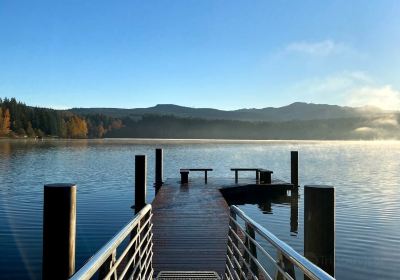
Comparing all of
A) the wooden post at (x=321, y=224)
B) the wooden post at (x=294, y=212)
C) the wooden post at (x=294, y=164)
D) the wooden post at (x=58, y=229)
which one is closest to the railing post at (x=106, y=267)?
the wooden post at (x=58, y=229)

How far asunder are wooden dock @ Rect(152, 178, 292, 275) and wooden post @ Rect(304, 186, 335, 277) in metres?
3.94

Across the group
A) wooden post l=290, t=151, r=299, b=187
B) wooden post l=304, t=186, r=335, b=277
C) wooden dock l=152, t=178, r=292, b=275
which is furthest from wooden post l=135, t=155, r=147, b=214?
wooden post l=290, t=151, r=299, b=187

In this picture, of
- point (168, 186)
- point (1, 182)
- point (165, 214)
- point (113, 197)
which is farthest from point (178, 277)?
point (1, 182)

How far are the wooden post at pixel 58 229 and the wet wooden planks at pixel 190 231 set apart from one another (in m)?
4.57

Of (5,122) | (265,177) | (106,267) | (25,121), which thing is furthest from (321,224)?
(25,121)

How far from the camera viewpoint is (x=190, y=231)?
39.4 feet

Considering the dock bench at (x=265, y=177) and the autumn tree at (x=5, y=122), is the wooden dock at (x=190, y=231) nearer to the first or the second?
the dock bench at (x=265, y=177)

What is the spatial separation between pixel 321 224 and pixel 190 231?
7672mm

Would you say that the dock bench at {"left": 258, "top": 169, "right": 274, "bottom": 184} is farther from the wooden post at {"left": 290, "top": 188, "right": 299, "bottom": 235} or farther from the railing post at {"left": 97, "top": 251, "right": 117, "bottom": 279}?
the railing post at {"left": 97, "top": 251, "right": 117, "bottom": 279}

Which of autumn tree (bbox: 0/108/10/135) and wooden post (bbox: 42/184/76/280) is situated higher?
autumn tree (bbox: 0/108/10/135)

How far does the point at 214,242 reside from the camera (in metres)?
10.7

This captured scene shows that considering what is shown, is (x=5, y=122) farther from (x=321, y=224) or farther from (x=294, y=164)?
(x=321, y=224)

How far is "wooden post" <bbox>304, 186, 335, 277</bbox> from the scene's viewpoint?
467cm

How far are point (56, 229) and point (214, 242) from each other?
279 inches
